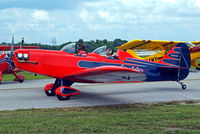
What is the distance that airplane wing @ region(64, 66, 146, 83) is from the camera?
6.97m

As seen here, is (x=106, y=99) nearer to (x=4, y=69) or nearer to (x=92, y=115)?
(x=92, y=115)

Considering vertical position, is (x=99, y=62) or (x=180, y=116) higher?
(x=99, y=62)

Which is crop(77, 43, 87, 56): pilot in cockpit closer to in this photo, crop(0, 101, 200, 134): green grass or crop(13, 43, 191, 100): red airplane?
crop(13, 43, 191, 100): red airplane

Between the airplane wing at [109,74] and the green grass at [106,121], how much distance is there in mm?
938

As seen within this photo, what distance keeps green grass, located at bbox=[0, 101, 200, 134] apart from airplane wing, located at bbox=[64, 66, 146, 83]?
94cm

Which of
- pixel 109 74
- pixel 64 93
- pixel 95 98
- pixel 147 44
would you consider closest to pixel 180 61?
pixel 95 98

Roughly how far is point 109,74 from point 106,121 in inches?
82.0

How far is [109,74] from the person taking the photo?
748 cm

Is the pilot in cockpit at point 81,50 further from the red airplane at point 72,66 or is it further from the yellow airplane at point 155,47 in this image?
the yellow airplane at point 155,47

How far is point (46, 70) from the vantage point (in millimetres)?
8883

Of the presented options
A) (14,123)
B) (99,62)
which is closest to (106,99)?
(99,62)

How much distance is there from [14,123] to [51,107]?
2.22 metres

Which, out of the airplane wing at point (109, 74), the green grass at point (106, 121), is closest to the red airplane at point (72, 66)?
the airplane wing at point (109, 74)

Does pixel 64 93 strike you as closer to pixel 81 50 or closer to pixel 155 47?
pixel 81 50
